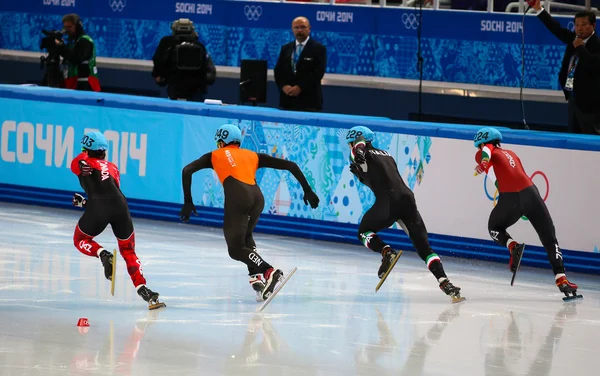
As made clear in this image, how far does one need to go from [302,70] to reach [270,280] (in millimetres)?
5222

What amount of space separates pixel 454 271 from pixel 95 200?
4.03 meters

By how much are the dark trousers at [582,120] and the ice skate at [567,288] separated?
2.64 m

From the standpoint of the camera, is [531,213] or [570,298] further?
[531,213]

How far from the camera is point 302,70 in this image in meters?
15.2

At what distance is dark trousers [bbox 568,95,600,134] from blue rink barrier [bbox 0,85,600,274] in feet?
2.55

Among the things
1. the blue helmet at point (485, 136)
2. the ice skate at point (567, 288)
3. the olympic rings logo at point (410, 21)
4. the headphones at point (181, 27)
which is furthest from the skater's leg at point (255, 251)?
the olympic rings logo at point (410, 21)

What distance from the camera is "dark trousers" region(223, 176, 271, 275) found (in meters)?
10.7

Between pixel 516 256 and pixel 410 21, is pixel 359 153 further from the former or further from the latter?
pixel 410 21

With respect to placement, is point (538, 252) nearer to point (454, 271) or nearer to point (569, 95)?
point (454, 271)

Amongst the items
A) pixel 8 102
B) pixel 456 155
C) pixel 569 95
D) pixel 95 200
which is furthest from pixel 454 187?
pixel 8 102

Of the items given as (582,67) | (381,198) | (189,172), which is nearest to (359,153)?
(381,198)

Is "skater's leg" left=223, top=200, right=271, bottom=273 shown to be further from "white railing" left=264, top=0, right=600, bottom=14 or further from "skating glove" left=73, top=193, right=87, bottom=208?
"white railing" left=264, top=0, right=600, bottom=14

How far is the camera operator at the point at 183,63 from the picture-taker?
52.2ft

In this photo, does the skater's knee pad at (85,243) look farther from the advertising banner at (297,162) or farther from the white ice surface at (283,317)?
the advertising banner at (297,162)
